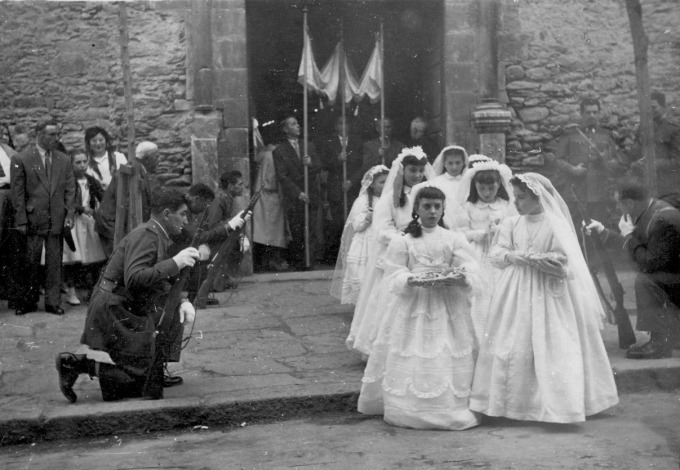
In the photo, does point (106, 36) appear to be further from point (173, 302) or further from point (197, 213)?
point (173, 302)

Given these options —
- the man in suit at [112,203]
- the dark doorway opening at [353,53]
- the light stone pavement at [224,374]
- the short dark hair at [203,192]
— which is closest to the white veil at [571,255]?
the light stone pavement at [224,374]

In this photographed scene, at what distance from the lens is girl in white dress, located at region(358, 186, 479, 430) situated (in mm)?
5734

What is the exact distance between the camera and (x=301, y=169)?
1200 cm

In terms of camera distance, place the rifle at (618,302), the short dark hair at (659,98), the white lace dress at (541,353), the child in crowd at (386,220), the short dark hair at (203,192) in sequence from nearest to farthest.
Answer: the white lace dress at (541,353) → the child in crowd at (386,220) → the rifle at (618,302) → the short dark hair at (203,192) → the short dark hair at (659,98)

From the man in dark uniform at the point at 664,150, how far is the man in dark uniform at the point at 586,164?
1.55 ft

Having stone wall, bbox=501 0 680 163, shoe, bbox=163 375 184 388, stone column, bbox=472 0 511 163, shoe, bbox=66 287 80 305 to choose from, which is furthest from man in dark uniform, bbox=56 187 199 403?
stone wall, bbox=501 0 680 163

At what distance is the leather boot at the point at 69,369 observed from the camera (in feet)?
19.7

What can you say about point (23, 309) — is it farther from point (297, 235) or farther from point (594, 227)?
point (594, 227)

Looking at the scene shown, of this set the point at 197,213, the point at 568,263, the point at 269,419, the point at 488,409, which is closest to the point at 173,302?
the point at 269,419

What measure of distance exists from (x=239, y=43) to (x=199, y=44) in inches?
19.6

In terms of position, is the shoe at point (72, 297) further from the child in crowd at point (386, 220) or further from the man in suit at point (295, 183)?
the child in crowd at point (386, 220)

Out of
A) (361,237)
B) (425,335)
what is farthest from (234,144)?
(425,335)

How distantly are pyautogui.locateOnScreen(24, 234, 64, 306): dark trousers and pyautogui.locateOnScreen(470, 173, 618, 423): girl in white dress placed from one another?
5.11 metres

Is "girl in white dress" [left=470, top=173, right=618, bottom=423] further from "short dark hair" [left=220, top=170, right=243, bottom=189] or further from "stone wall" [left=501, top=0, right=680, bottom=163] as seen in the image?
"stone wall" [left=501, top=0, right=680, bottom=163]
